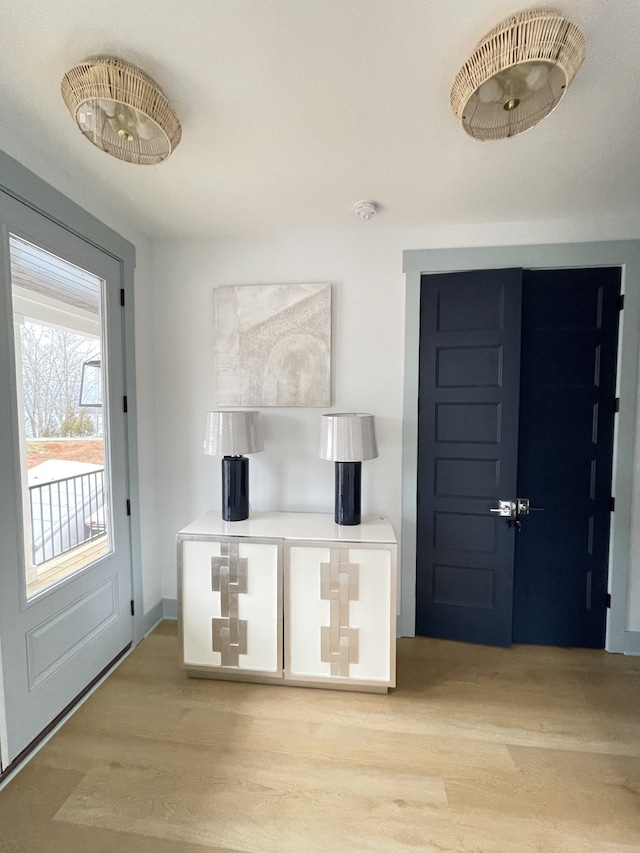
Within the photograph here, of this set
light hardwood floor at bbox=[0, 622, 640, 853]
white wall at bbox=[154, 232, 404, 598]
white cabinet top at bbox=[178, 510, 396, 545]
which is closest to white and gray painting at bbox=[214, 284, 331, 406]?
white wall at bbox=[154, 232, 404, 598]

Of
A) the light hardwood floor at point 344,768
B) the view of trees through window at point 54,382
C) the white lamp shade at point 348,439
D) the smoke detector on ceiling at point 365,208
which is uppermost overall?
the smoke detector on ceiling at point 365,208

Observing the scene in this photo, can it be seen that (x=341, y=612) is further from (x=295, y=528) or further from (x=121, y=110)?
(x=121, y=110)

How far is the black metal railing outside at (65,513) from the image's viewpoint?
1538mm

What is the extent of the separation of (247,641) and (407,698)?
2.81 ft

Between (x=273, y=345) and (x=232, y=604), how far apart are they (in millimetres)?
1501

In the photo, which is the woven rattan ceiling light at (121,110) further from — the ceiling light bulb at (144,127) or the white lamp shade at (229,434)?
the white lamp shade at (229,434)

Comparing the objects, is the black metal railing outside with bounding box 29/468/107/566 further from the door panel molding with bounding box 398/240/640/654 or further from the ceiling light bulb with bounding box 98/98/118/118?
the door panel molding with bounding box 398/240/640/654

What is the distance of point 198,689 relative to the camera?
Answer: 6.00ft

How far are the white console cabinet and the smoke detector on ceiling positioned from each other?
1715mm

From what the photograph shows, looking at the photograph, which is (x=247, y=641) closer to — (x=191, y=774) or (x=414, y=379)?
(x=191, y=774)

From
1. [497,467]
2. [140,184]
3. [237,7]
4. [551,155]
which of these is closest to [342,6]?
[237,7]

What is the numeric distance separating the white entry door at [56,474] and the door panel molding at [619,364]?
171 centimetres

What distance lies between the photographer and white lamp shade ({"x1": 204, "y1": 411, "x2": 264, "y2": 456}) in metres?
1.90

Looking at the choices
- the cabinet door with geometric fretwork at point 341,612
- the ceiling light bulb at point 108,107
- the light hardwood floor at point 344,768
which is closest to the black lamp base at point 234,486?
the cabinet door with geometric fretwork at point 341,612
